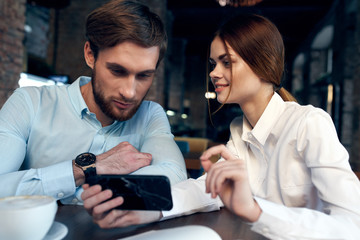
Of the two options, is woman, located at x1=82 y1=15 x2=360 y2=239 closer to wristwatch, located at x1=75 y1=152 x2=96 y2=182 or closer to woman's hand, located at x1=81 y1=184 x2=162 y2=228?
woman's hand, located at x1=81 y1=184 x2=162 y2=228

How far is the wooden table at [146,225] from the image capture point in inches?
30.9

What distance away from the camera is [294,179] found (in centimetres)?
105

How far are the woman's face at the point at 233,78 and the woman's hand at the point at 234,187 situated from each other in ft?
1.77

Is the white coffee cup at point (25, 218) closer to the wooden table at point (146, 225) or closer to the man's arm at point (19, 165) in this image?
the wooden table at point (146, 225)

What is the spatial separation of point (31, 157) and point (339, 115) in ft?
22.2

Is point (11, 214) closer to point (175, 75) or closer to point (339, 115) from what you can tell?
point (339, 115)

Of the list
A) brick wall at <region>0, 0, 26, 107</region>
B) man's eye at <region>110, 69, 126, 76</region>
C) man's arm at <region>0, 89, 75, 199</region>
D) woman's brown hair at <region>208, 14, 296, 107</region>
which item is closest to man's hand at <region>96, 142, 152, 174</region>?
man's arm at <region>0, 89, 75, 199</region>

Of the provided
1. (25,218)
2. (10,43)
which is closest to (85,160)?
(25,218)

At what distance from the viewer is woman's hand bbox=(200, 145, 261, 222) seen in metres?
0.71

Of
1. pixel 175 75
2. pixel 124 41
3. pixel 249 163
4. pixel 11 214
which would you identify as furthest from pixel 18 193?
pixel 175 75

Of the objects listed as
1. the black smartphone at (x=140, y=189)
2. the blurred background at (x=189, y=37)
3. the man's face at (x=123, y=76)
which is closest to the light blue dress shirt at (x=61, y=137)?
the man's face at (x=123, y=76)

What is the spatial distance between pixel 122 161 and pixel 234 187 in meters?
0.58

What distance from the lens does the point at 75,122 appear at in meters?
1.44

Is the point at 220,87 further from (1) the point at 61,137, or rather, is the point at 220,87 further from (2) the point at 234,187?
(1) the point at 61,137
